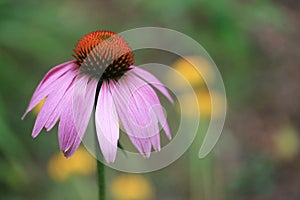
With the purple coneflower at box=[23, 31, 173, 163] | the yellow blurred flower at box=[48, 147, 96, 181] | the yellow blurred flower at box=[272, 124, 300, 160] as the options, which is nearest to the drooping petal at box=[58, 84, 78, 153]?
the purple coneflower at box=[23, 31, 173, 163]

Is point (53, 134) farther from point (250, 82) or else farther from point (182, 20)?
point (250, 82)

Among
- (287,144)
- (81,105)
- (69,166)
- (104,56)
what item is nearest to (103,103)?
(81,105)

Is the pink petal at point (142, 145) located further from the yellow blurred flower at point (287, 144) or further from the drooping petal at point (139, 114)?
the yellow blurred flower at point (287, 144)

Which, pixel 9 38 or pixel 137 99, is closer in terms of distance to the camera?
pixel 137 99

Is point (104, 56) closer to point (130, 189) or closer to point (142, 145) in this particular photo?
point (142, 145)

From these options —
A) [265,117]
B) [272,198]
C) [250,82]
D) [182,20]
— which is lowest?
[272,198]

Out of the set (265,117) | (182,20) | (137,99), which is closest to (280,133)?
(265,117)
